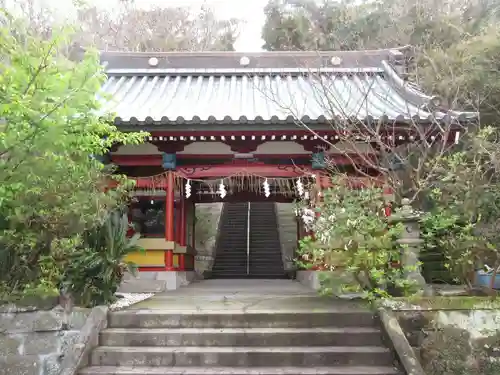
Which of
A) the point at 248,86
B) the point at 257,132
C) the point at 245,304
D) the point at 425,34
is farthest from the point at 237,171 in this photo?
the point at 425,34

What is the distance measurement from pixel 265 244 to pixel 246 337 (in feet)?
36.3

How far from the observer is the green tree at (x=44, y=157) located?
4539mm

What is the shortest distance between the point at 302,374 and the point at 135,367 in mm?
1790

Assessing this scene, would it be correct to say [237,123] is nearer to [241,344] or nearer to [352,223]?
[352,223]

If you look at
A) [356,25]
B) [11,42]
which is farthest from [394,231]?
[356,25]

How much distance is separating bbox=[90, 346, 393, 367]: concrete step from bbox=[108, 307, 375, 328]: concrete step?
0.49 meters

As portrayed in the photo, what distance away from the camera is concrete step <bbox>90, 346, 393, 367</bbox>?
4.80 m

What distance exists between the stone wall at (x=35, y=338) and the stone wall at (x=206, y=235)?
8.31m

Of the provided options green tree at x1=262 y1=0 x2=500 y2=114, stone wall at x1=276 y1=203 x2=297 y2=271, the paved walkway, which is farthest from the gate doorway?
the paved walkway

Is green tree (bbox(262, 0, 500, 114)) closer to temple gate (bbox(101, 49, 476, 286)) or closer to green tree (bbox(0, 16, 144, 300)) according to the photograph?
temple gate (bbox(101, 49, 476, 286))

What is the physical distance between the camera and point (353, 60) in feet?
37.7

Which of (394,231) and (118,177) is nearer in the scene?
(394,231)

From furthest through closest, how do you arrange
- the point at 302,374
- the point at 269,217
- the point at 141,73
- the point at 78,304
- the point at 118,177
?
the point at 269,217 → the point at 141,73 → the point at 118,177 → the point at 78,304 → the point at 302,374

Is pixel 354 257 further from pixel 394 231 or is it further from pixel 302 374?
pixel 302 374
